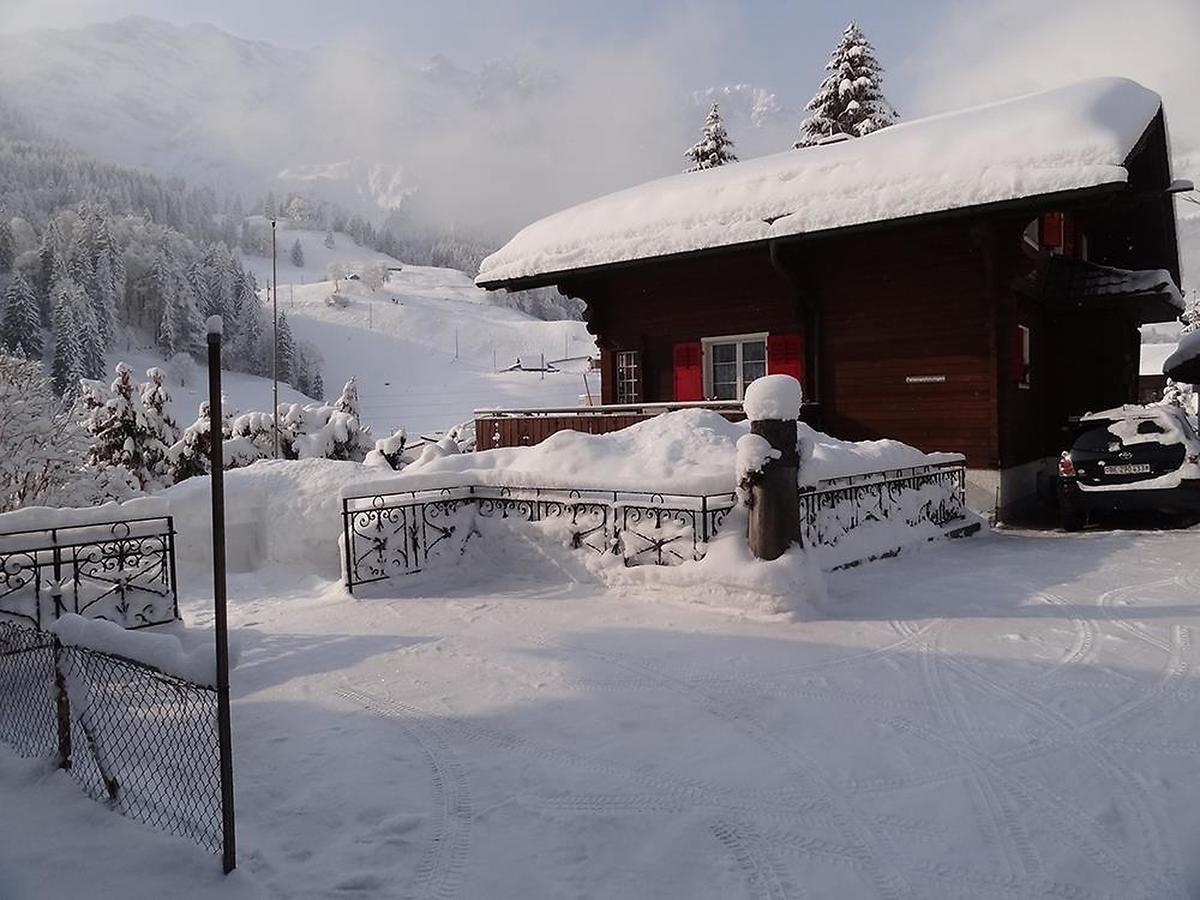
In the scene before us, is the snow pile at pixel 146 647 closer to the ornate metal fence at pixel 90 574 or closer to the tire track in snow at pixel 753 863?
the tire track in snow at pixel 753 863

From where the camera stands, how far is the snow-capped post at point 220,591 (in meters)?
3.08

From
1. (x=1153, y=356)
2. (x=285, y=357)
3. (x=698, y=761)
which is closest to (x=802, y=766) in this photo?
(x=698, y=761)

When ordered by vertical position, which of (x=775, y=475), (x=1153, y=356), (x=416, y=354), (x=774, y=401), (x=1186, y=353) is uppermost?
(x=416, y=354)

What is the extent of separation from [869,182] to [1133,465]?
5746 millimetres

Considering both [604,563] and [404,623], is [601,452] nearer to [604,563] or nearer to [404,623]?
[604,563]

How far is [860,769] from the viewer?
4098mm

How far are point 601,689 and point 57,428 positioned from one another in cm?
1434

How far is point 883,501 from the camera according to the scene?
32.6ft

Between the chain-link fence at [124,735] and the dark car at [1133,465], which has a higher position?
the dark car at [1133,465]

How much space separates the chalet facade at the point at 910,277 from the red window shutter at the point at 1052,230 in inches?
2.6

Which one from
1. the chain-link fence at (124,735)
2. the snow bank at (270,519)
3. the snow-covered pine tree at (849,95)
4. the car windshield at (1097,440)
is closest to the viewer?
the chain-link fence at (124,735)

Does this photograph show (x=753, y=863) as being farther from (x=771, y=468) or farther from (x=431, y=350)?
(x=431, y=350)

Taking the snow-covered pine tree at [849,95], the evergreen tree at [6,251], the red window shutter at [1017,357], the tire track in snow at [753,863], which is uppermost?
the evergreen tree at [6,251]

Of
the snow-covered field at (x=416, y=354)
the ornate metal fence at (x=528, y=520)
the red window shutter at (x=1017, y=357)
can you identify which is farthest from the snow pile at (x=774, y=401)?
the snow-covered field at (x=416, y=354)
